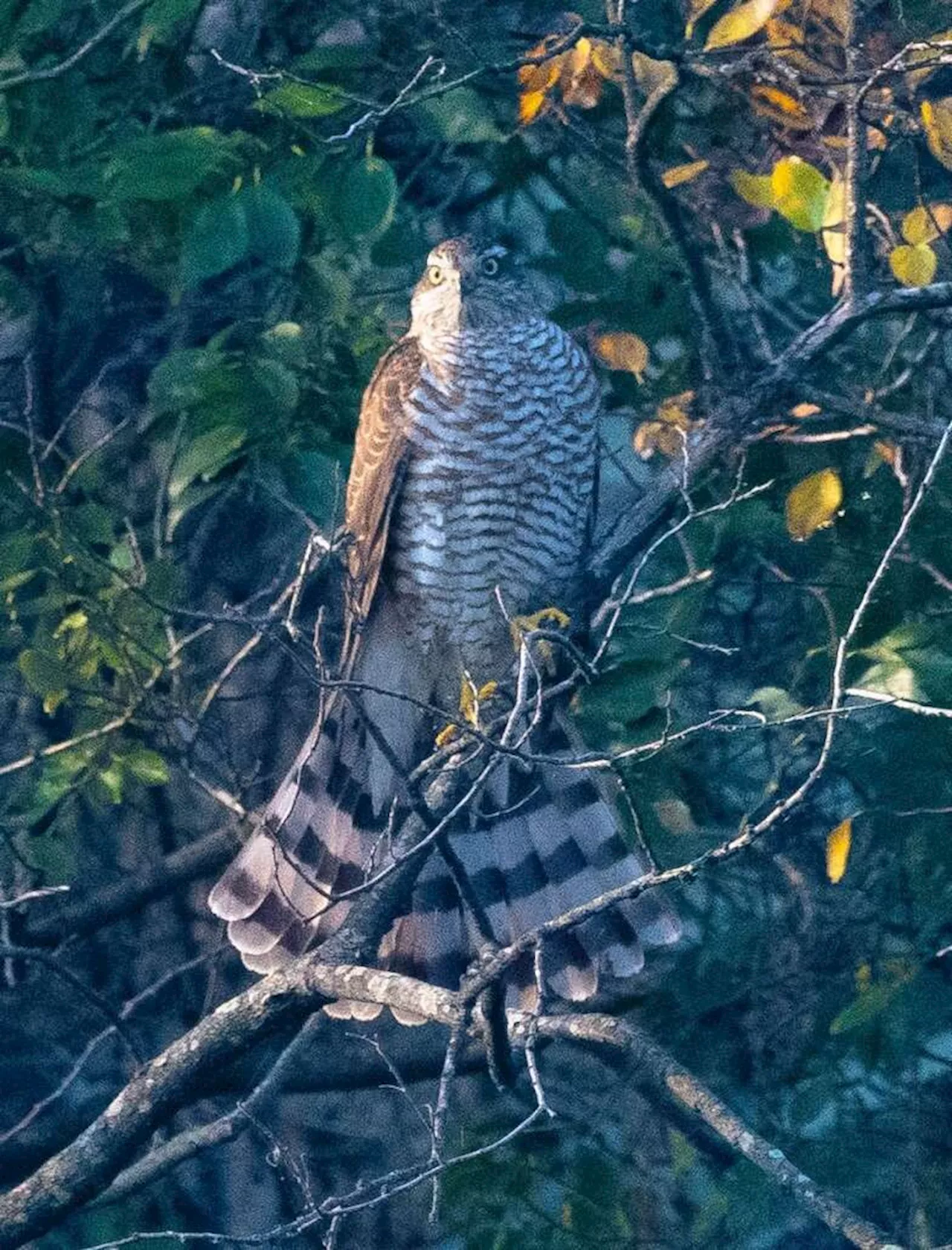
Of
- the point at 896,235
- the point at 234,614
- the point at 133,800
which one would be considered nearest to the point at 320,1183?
the point at 133,800

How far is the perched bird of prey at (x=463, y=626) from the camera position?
3.71 m

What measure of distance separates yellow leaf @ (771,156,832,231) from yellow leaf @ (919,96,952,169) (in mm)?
165

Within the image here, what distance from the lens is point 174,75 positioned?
3941 mm

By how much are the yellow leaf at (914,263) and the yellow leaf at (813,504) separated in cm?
42

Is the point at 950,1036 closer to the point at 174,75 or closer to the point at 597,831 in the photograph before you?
the point at 597,831

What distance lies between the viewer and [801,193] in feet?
9.81

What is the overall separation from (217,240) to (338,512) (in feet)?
1.85

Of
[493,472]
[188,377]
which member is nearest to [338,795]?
[493,472]

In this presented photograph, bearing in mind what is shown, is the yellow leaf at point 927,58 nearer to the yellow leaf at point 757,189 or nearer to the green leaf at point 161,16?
the yellow leaf at point 757,189

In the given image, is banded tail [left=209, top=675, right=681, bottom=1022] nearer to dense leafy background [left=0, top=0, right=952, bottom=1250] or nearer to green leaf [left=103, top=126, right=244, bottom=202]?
dense leafy background [left=0, top=0, right=952, bottom=1250]

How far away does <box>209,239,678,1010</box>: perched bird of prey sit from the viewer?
3709mm

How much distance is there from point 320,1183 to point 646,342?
5.77 ft

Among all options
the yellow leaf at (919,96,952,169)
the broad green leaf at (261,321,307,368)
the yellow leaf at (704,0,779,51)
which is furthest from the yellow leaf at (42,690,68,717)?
the yellow leaf at (919,96,952,169)

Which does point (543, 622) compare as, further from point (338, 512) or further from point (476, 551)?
point (338, 512)
